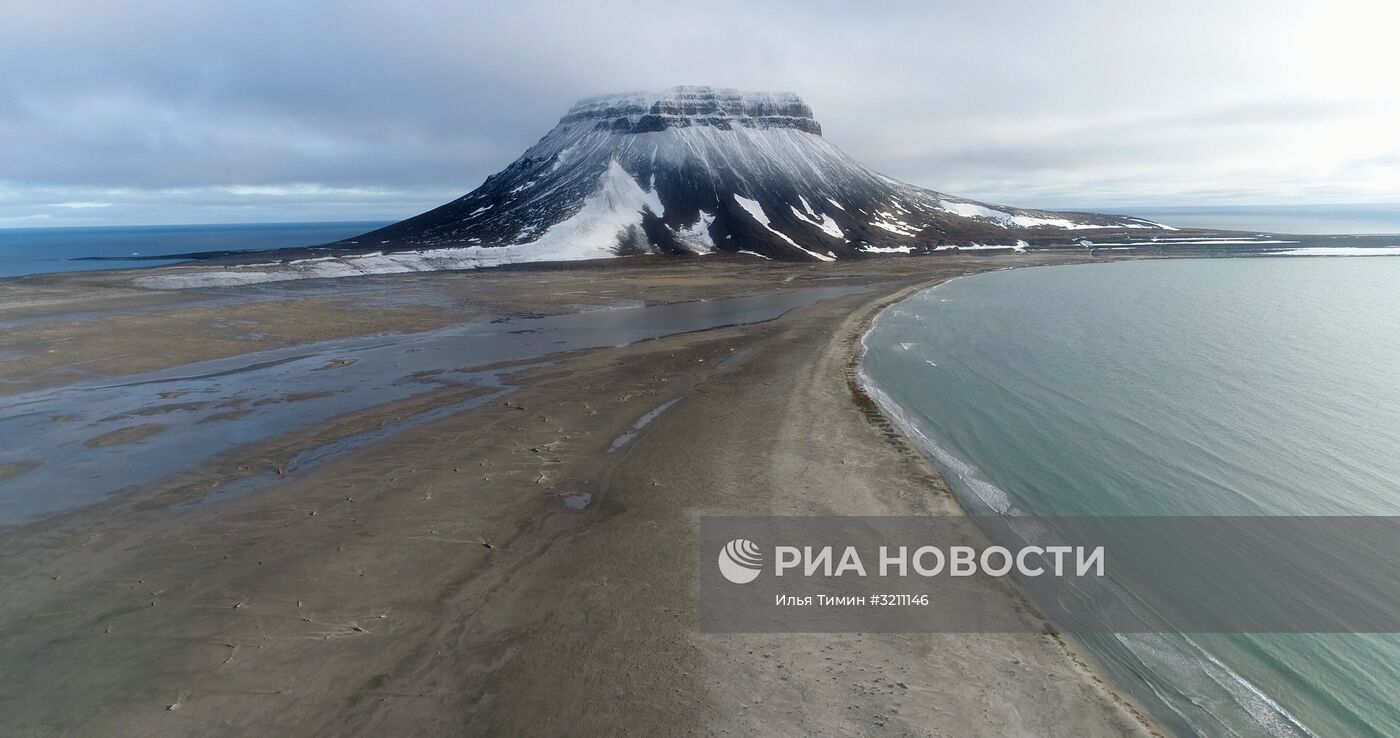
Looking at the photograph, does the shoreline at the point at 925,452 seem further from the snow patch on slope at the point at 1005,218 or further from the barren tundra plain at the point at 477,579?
the snow patch on slope at the point at 1005,218

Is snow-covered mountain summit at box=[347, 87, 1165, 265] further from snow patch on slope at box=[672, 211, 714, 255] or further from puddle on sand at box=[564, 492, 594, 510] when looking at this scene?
puddle on sand at box=[564, 492, 594, 510]

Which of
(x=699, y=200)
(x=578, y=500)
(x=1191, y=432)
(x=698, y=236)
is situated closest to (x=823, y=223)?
(x=699, y=200)

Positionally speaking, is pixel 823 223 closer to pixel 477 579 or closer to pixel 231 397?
pixel 231 397

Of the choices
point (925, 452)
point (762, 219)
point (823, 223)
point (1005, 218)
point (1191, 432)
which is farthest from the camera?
point (1005, 218)

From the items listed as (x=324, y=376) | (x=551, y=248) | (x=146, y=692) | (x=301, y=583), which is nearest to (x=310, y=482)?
(x=301, y=583)

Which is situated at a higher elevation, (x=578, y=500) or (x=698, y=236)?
(x=698, y=236)

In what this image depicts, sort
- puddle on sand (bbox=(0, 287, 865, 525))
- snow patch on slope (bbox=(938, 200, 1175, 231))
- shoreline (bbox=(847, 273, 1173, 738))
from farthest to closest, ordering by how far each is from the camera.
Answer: snow patch on slope (bbox=(938, 200, 1175, 231)) < puddle on sand (bbox=(0, 287, 865, 525)) < shoreline (bbox=(847, 273, 1173, 738))

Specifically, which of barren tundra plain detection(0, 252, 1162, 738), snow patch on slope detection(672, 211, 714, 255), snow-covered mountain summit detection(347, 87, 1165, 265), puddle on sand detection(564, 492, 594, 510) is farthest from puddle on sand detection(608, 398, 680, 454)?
snow patch on slope detection(672, 211, 714, 255)

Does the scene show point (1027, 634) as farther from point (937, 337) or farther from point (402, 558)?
point (937, 337)
